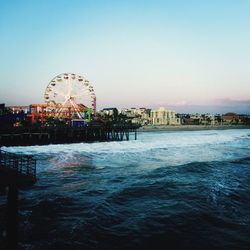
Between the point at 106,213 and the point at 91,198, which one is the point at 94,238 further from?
the point at 91,198

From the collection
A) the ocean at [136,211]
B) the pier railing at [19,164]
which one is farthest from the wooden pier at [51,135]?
the pier railing at [19,164]

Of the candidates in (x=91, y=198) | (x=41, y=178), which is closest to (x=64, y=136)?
(x=41, y=178)

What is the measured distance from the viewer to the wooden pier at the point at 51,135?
164ft

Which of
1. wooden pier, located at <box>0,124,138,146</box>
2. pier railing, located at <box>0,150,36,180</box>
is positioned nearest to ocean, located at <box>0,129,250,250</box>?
pier railing, located at <box>0,150,36,180</box>

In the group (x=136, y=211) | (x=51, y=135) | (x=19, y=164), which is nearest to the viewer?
(x=19, y=164)

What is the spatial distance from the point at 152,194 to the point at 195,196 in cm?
275

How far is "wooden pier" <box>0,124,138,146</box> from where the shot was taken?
50.0 meters

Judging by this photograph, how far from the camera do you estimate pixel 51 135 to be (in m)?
58.4

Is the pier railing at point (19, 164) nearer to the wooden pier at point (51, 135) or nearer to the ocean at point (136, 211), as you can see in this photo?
the ocean at point (136, 211)

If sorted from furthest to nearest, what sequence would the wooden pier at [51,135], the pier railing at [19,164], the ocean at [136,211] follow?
1. the wooden pier at [51,135]
2. the pier railing at [19,164]
3. the ocean at [136,211]

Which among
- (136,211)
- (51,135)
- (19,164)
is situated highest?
(19,164)

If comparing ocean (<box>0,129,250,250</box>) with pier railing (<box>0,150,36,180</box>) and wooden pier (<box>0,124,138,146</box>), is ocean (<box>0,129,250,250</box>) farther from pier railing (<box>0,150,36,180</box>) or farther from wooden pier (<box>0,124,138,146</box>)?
wooden pier (<box>0,124,138,146</box>)

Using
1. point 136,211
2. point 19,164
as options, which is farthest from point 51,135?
point 19,164

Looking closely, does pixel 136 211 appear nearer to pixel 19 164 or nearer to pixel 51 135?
pixel 19 164
